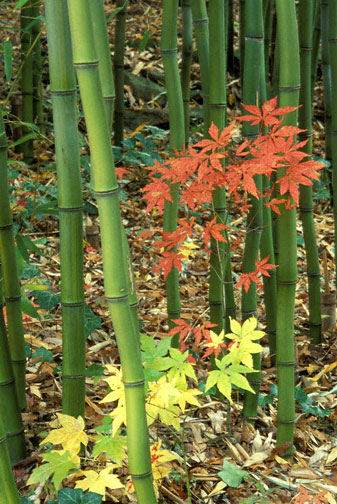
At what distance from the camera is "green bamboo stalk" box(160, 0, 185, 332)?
163 cm

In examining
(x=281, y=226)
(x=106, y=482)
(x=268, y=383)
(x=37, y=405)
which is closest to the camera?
(x=106, y=482)

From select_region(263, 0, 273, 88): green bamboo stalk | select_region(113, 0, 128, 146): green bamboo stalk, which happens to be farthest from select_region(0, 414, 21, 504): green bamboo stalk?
select_region(113, 0, 128, 146): green bamboo stalk

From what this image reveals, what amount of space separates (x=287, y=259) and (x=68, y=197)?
50 centimetres

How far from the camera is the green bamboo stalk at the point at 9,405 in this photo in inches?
53.4

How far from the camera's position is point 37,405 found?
69.7 inches

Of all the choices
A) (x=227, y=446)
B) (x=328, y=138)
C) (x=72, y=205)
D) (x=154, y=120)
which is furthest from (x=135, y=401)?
(x=154, y=120)

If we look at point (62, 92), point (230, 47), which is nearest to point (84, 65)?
point (62, 92)

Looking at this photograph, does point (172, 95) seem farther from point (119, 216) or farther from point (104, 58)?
point (119, 216)

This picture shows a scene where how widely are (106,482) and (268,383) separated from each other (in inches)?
34.3

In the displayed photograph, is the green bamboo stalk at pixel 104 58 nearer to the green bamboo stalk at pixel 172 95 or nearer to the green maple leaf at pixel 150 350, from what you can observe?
the green maple leaf at pixel 150 350

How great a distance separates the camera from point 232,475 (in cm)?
149

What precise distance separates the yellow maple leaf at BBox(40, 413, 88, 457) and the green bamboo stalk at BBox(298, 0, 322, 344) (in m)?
1.05

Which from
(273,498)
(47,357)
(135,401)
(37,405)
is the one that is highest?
(135,401)

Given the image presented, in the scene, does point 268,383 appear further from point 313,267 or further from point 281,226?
point 281,226
